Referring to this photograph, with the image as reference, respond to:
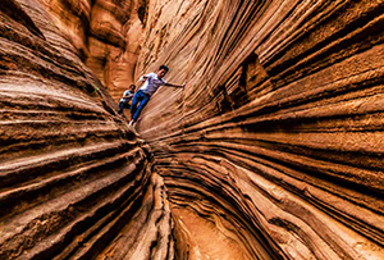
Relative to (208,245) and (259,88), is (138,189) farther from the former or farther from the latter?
(259,88)

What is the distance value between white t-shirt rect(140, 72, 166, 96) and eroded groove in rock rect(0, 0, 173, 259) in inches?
111

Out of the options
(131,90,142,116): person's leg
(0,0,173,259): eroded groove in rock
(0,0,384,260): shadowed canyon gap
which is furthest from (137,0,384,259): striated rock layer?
(131,90,142,116): person's leg

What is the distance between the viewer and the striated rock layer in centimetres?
83

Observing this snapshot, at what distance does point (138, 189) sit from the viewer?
1.67 m

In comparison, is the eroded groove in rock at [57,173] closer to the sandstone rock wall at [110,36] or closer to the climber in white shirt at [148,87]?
the climber in white shirt at [148,87]

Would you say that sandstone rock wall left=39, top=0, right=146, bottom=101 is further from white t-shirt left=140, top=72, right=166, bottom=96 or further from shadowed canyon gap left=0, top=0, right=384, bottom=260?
shadowed canyon gap left=0, top=0, right=384, bottom=260

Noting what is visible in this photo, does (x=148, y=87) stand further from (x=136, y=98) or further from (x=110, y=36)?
(x=110, y=36)

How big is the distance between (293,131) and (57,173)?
5.84 ft

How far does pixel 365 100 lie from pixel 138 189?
6.47 feet

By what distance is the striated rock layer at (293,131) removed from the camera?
826 millimetres

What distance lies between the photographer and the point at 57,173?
3.13 feet

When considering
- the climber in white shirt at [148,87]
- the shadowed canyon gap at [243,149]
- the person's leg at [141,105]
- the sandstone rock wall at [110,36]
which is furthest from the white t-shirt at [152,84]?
the sandstone rock wall at [110,36]

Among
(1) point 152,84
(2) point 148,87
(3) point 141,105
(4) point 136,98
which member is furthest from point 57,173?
(4) point 136,98

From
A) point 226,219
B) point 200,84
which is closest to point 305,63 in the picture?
point 200,84
